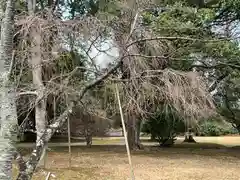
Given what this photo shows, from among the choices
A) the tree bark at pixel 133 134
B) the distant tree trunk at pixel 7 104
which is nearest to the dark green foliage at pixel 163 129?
the tree bark at pixel 133 134

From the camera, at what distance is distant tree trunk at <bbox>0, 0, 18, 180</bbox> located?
3.51 m

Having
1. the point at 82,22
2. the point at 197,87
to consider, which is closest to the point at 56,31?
the point at 82,22

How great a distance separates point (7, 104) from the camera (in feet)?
11.8

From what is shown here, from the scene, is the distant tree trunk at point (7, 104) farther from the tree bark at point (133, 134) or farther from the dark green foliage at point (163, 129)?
the dark green foliage at point (163, 129)

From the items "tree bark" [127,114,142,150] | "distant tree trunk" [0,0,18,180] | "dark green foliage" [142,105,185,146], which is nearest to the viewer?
"distant tree trunk" [0,0,18,180]

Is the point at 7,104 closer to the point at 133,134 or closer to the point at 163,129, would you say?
the point at 133,134

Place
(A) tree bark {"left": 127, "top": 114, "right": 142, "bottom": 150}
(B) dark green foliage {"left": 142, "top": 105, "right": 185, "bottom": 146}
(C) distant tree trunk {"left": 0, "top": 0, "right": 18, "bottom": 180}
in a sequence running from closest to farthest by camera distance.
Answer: (C) distant tree trunk {"left": 0, "top": 0, "right": 18, "bottom": 180} → (A) tree bark {"left": 127, "top": 114, "right": 142, "bottom": 150} → (B) dark green foliage {"left": 142, "top": 105, "right": 185, "bottom": 146}

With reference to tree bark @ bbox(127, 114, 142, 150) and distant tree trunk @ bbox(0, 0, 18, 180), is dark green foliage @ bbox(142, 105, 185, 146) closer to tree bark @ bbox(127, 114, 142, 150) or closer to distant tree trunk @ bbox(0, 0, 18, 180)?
tree bark @ bbox(127, 114, 142, 150)

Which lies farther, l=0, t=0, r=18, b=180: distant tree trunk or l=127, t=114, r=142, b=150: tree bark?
l=127, t=114, r=142, b=150: tree bark

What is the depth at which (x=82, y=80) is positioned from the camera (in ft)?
23.3

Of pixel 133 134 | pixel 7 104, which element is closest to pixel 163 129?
pixel 133 134

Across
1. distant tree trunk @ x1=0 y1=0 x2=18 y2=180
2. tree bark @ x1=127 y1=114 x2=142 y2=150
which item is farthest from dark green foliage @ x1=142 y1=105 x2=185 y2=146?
distant tree trunk @ x1=0 y1=0 x2=18 y2=180

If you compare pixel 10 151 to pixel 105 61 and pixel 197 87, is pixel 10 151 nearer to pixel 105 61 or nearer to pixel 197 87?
pixel 105 61

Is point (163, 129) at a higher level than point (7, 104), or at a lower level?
lower
